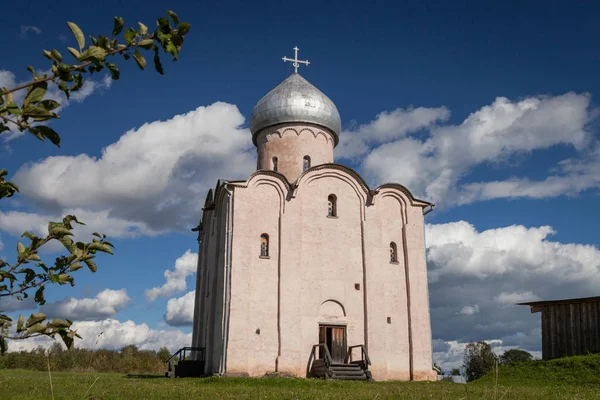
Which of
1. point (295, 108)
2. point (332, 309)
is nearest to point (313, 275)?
point (332, 309)

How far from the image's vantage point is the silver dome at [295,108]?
70.3ft

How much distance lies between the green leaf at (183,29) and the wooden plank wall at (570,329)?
17.3m

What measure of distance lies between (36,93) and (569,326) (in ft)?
61.4

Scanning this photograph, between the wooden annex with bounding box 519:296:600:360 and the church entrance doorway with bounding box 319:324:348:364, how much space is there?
654 cm

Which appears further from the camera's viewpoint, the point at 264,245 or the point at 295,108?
the point at 295,108

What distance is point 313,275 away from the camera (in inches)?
714

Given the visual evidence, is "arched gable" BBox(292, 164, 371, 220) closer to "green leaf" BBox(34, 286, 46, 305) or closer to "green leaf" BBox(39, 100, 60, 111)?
"green leaf" BBox(34, 286, 46, 305)

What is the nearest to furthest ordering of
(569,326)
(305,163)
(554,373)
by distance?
1. (554,373)
2. (569,326)
3. (305,163)

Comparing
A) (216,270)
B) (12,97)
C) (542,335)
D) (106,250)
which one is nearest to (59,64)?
(12,97)

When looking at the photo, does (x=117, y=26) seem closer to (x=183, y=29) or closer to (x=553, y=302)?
(x=183, y=29)

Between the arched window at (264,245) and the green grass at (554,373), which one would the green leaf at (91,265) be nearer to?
the green grass at (554,373)

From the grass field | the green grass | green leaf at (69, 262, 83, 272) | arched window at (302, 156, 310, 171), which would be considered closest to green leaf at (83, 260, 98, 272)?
green leaf at (69, 262, 83, 272)

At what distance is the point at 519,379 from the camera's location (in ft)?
45.6

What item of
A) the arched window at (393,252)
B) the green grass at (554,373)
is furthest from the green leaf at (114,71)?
the arched window at (393,252)
